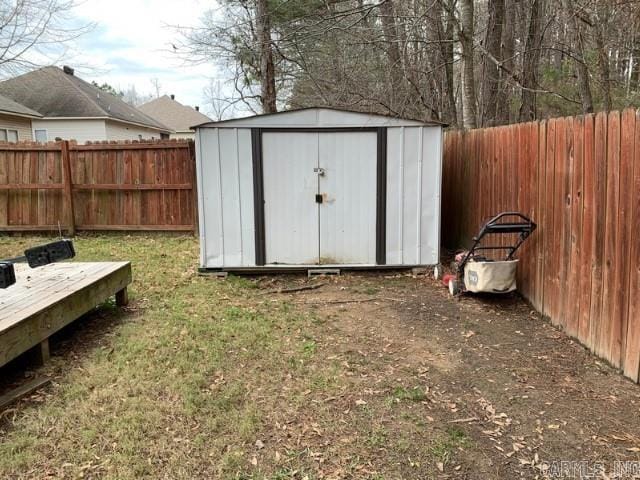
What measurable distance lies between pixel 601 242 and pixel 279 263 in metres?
3.80

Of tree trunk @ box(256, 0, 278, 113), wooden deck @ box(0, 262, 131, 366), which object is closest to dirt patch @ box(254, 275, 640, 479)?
wooden deck @ box(0, 262, 131, 366)

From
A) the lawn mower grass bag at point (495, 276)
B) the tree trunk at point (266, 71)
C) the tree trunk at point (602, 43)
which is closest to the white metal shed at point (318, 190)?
the lawn mower grass bag at point (495, 276)

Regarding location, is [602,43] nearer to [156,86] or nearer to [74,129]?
[74,129]

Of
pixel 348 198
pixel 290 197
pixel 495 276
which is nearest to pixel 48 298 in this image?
pixel 290 197

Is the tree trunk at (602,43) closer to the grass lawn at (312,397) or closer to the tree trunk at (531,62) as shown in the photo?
the tree trunk at (531,62)

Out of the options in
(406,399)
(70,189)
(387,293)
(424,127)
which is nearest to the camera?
(406,399)

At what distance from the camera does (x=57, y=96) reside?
18344 millimetres

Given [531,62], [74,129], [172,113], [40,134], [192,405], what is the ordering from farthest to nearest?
[172,113] → [74,129] → [40,134] → [531,62] → [192,405]

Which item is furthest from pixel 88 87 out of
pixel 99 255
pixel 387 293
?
pixel 387 293

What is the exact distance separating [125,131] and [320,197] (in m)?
17.2

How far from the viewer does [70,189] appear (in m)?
9.18

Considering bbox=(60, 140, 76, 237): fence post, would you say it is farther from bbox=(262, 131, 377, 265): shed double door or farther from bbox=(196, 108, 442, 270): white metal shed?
bbox=(262, 131, 377, 265): shed double door

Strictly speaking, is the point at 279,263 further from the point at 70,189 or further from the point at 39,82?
the point at 39,82

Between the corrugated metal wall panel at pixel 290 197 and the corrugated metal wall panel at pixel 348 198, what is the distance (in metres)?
0.13
